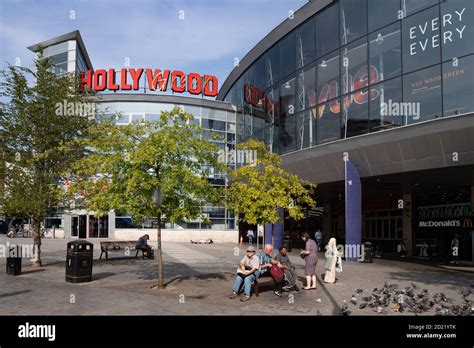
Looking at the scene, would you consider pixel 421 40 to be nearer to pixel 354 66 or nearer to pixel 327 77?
pixel 354 66

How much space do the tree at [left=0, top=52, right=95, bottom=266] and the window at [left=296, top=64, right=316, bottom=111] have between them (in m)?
12.6

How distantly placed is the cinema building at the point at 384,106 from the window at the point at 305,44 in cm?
7

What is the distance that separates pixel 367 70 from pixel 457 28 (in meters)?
4.52

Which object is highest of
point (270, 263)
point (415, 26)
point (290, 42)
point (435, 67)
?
point (290, 42)

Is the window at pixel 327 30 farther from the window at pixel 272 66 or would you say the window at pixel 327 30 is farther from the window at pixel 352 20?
the window at pixel 272 66

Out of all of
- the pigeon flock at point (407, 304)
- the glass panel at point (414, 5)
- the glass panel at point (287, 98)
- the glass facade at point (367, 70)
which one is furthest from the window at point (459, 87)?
the glass panel at point (287, 98)

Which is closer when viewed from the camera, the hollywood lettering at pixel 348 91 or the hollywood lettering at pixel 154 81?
the hollywood lettering at pixel 348 91

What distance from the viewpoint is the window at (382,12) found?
19.7 m

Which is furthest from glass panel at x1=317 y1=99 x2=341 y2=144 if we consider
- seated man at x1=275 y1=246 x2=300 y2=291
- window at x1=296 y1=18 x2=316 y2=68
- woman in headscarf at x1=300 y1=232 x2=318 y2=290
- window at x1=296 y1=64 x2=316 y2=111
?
seated man at x1=275 y1=246 x2=300 y2=291

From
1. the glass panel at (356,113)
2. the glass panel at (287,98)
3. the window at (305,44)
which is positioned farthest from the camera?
the glass panel at (287,98)

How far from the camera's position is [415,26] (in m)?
18.7
